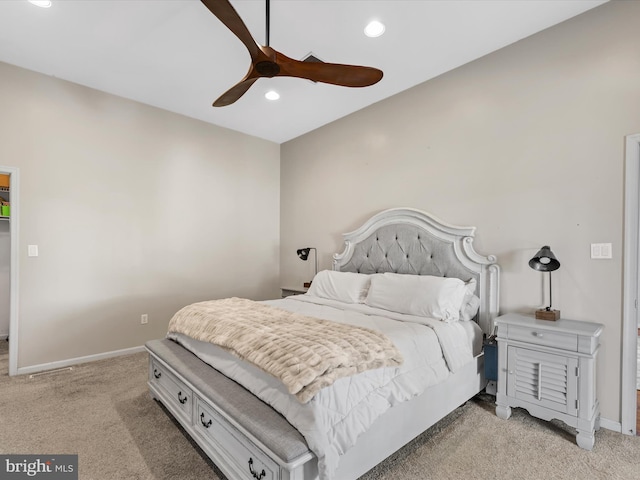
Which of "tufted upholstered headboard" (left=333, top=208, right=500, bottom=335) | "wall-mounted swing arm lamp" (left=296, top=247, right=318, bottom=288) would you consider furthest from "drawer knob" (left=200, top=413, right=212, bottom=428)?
"wall-mounted swing arm lamp" (left=296, top=247, right=318, bottom=288)

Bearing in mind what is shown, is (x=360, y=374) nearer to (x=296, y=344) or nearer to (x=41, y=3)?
(x=296, y=344)

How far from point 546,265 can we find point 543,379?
2.59 feet

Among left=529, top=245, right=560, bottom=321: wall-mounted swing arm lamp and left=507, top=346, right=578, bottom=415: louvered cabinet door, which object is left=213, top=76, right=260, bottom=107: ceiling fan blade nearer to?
left=529, top=245, right=560, bottom=321: wall-mounted swing arm lamp

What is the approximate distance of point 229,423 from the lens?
166 centimetres

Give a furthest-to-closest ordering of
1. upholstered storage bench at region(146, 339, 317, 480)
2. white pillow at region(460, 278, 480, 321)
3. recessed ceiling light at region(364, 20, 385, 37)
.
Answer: white pillow at region(460, 278, 480, 321)
recessed ceiling light at region(364, 20, 385, 37)
upholstered storage bench at region(146, 339, 317, 480)

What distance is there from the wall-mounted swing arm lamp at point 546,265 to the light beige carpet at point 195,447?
76cm

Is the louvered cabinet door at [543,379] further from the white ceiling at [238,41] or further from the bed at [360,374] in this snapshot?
the white ceiling at [238,41]

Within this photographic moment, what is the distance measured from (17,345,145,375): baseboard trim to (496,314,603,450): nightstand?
3.76 meters

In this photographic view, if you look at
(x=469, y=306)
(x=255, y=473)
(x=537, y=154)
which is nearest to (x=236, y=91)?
(x=255, y=473)

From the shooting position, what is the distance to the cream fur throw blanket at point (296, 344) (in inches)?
58.9

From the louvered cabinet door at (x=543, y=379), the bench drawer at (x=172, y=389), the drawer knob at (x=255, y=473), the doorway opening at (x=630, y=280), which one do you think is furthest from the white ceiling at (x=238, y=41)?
the drawer knob at (x=255, y=473)

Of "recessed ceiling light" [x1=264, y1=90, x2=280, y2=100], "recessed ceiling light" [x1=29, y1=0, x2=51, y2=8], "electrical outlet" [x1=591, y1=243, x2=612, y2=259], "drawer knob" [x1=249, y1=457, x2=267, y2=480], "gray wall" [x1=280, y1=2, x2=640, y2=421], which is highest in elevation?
"recessed ceiling light" [x1=29, y1=0, x2=51, y2=8]

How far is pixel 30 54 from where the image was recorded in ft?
9.45

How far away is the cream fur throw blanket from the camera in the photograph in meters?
1.50
